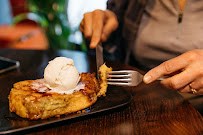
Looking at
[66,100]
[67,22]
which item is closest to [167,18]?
[66,100]

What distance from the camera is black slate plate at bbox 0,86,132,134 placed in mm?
832

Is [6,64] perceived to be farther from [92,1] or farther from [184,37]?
[92,1]

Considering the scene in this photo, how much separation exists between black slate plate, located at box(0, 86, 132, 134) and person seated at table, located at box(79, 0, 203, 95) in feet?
0.59

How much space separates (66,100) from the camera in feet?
3.20

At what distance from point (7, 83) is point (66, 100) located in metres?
0.55

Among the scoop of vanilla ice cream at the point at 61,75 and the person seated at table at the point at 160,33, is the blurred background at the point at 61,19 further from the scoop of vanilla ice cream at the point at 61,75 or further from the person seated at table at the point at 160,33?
the scoop of vanilla ice cream at the point at 61,75

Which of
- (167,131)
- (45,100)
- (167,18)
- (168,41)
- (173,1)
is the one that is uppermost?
(173,1)

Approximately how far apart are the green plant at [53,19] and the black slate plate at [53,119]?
2.29 meters

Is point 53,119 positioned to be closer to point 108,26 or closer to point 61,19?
point 108,26

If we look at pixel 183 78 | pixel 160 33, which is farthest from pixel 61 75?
pixel 160 33

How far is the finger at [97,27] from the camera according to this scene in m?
1.31

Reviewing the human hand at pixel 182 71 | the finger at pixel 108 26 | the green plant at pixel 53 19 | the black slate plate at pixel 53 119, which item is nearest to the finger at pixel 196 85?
the human hand at pixel 182 71

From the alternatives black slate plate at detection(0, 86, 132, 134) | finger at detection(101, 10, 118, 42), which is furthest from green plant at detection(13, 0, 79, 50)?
black slate plate at detection(0, 86, 132, 134)

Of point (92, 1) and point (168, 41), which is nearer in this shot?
point (168, 41)
